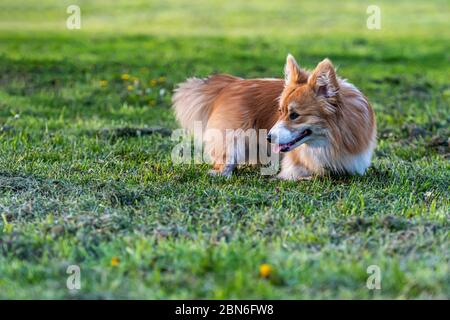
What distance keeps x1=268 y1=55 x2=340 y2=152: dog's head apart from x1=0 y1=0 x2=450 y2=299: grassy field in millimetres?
459

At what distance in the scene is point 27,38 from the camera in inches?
734

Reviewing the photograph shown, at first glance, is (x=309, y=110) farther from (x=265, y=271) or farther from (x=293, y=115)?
(x=265, y=271)

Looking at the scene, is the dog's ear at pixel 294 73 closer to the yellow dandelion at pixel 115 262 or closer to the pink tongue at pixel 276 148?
the pink tongue at pixel 276 148

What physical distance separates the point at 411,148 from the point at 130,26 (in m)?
15.9

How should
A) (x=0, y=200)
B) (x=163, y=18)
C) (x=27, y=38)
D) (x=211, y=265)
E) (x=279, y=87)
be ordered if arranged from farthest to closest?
(x=163, y=18)
(x=27, y=38)
(x=279, y=87)
(x=0, y=200)
(x=211, y=265)

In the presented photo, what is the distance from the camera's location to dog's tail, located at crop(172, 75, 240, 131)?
811cm

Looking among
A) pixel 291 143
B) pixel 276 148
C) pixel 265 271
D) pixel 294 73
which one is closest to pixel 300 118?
pixel 291 143

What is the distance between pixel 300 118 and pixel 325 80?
416mm

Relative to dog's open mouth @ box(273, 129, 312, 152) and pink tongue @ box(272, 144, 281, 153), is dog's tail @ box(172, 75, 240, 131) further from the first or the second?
dog's open mouth @ box(273, 129, 312, 152)

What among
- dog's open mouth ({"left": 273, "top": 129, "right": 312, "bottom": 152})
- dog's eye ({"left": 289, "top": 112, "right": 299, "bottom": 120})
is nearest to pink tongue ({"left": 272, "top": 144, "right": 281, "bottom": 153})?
dog's open mouth ({"left": 273, "top": 129, "right": 312, "bottom": 152})

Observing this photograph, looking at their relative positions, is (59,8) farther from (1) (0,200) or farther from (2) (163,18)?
(1) (0,200)

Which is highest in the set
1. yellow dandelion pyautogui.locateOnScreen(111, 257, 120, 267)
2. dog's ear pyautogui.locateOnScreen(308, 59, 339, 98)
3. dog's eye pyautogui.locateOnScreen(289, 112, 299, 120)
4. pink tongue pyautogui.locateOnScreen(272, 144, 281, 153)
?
dog's ear pyautogui.locateOnScreen(308, 59, 339, 98)
